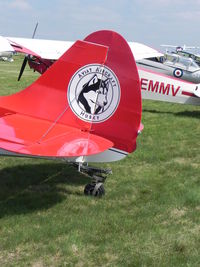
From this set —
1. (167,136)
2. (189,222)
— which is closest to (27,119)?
(189,222)

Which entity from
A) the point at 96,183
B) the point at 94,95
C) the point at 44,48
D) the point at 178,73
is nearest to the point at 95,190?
the point at 96,183

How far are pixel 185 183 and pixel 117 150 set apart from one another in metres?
1.61

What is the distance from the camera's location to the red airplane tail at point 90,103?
457cm

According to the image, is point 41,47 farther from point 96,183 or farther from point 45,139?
point 45,139

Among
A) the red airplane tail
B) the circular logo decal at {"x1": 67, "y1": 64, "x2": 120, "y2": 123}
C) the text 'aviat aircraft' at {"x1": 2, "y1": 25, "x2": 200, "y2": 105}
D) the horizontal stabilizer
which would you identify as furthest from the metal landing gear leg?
the text 'aviat aircraft' at {"x1": 2, "y1": 25, "x2": 200, "y2": 105}

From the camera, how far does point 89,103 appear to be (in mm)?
4746

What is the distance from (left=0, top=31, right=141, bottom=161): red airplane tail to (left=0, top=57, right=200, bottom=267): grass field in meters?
0.81

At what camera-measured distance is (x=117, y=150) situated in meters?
4.70

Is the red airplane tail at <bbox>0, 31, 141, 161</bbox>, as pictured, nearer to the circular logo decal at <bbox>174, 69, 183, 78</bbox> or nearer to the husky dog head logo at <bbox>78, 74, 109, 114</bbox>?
the husky dog head logo at <bbox>78, 74, 109, 114</bbox>

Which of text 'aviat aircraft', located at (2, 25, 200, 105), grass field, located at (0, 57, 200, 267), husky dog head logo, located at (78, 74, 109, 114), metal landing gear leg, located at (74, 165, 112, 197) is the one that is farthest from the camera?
text 'aviat aircraft', located at (2, 25, 200, 105)

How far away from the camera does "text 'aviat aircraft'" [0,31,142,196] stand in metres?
4.57

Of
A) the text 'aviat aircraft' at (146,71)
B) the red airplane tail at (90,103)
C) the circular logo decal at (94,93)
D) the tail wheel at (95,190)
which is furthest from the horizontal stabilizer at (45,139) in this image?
the text 'aviat aircraft' at (146,71)

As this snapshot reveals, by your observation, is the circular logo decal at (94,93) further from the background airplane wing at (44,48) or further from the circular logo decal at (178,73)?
the circular logo decal at (178,73)

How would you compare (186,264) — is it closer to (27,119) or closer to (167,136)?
(27,119)
